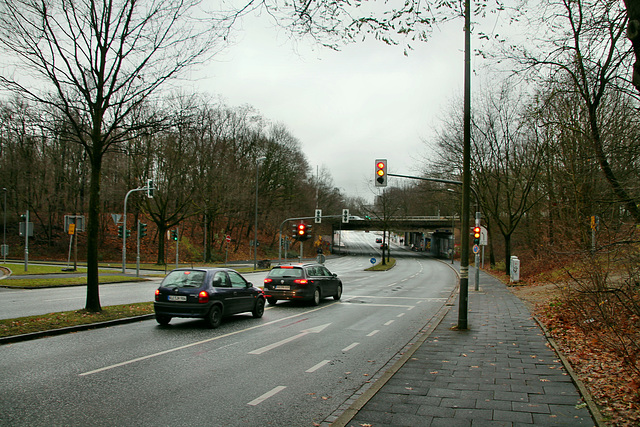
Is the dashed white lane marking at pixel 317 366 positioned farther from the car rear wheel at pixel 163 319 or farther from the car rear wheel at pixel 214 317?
the car rear wheel at pixel 163 319

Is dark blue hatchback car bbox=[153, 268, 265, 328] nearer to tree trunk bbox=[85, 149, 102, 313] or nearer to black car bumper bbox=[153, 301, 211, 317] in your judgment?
black car bumper bbox=[153, 301, 211, 317]

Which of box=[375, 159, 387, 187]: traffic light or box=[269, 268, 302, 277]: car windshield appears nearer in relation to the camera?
box=[375, 159, 387, 187]: traffic light

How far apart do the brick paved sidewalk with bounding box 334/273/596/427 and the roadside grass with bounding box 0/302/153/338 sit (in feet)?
24.5

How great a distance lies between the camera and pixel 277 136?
60.2 meters

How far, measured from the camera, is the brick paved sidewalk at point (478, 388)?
16.9 ft

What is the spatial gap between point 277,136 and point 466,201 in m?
50.0

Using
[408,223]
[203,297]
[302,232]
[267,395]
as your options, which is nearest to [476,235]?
[302,232]

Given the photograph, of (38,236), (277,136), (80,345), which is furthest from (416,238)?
(80,345)

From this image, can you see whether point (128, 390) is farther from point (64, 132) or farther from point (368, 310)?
point (368, 310)

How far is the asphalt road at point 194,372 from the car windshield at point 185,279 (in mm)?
1029

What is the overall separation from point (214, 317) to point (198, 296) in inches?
28.0

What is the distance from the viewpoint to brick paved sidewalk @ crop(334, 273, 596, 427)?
203 inches

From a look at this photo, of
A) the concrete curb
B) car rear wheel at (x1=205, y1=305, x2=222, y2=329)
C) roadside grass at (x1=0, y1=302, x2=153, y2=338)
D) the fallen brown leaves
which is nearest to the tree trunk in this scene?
roadside grass at (x1=0, y1=302, x2=153, y2=338)

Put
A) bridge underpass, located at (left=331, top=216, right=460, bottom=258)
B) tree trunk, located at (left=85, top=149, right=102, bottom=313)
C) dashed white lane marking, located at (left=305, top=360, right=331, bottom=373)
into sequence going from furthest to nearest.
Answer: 1. bridge underpass, located at (left=331, top=216, right=460, bottom=258)
2. tree trunk, located at (left=85, top=149, right=102, bottom=313)
3. dashed white lane marking, located at (left=305, top=360, right=331, bottom=373)
